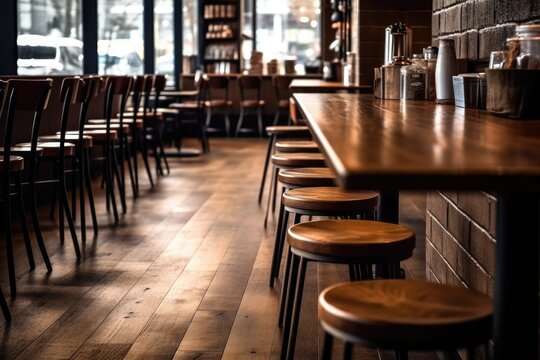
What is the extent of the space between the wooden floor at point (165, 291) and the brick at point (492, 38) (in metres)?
1.07

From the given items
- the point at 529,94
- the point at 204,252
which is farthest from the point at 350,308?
the point at 204,252

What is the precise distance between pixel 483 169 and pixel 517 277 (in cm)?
38

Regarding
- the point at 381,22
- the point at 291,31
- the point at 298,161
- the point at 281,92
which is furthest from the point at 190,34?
the point at 298,161

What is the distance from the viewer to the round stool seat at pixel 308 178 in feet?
11.4

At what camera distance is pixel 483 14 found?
2.71 metres

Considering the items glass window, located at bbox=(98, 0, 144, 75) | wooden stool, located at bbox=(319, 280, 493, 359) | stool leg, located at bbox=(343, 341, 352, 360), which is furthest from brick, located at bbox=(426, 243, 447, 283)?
glass window, located at bbox=(98, 0, 144, 75)

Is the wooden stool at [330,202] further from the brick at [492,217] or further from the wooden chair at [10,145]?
the wooden chair at [10,145]

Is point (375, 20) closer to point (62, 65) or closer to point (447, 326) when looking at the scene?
point (62, 65)

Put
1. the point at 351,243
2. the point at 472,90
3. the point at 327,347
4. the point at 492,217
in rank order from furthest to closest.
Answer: the point at 472,90 < the point at 492,217 < the point at 351,243 < the point at 327,347

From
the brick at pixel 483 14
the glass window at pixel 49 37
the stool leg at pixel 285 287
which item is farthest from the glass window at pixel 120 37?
the brick at pixel 483 14

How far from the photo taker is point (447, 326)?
1509 millimetres

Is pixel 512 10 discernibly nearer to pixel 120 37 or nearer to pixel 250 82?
pixel 120 37

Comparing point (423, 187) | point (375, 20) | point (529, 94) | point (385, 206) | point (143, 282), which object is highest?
point (375, 20)

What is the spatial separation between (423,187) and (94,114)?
722 cm
